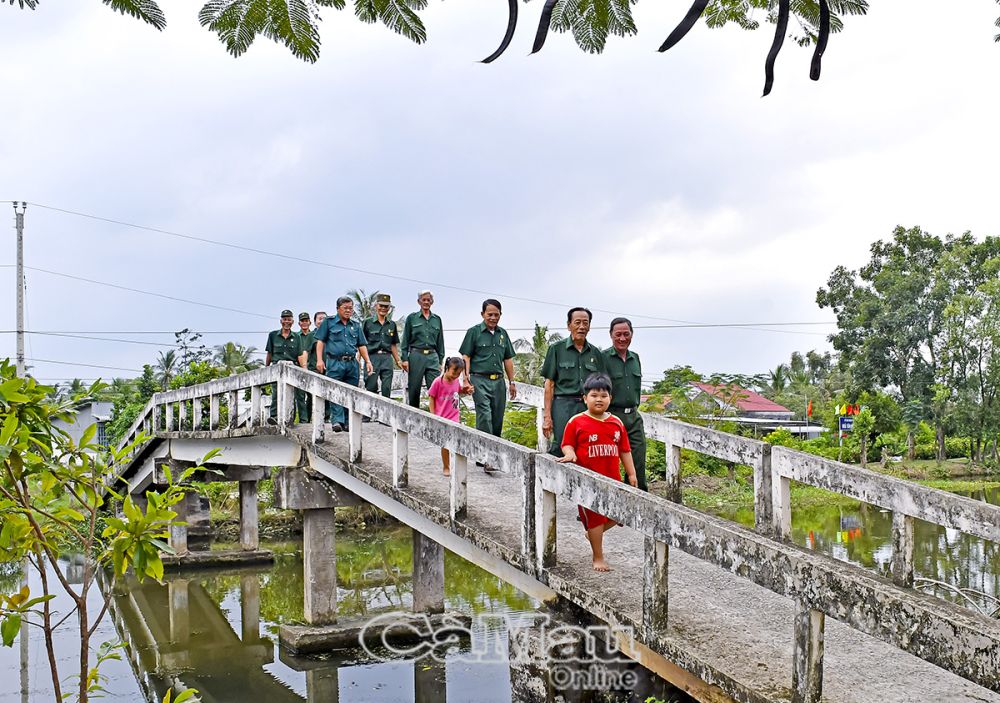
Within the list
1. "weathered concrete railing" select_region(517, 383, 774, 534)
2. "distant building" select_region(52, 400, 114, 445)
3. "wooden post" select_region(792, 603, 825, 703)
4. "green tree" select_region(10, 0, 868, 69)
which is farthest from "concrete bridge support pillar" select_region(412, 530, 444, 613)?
"green tree" select_region(10, 0, 868, 69)

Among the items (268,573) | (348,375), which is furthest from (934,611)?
(268,573)

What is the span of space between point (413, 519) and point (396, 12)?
5.68m

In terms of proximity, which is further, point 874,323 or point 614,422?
point 874,323

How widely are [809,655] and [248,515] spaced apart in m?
16.9

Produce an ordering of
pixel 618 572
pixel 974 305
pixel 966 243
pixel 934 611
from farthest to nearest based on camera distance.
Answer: pixel 966 243, pixel 974 305, pixel 618 572, pixel 934 611

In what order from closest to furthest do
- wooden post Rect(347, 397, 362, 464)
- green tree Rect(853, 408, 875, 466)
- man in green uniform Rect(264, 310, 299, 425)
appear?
wooden post Rect(347, 397, 362, 464) → man in green uniform Rect(264, 310, 299, 425) → green tree Rect(853, 408, 875, 466)

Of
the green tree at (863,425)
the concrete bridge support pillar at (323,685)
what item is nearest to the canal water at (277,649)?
the concrete bridge support pillar at (323,685)

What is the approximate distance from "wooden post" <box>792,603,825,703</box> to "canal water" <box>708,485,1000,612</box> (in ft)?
31.9

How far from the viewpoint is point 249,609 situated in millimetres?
15094

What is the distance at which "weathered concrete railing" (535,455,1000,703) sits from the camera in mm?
2932

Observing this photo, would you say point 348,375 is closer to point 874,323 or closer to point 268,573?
point 268,573

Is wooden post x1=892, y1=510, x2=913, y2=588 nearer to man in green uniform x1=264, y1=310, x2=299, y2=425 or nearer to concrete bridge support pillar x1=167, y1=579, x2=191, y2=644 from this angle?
man in green uniform x1=264, y1=310, x2=299, y2=425

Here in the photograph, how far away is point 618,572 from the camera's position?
18.3ft

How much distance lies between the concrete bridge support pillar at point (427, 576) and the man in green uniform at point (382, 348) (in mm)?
2007
